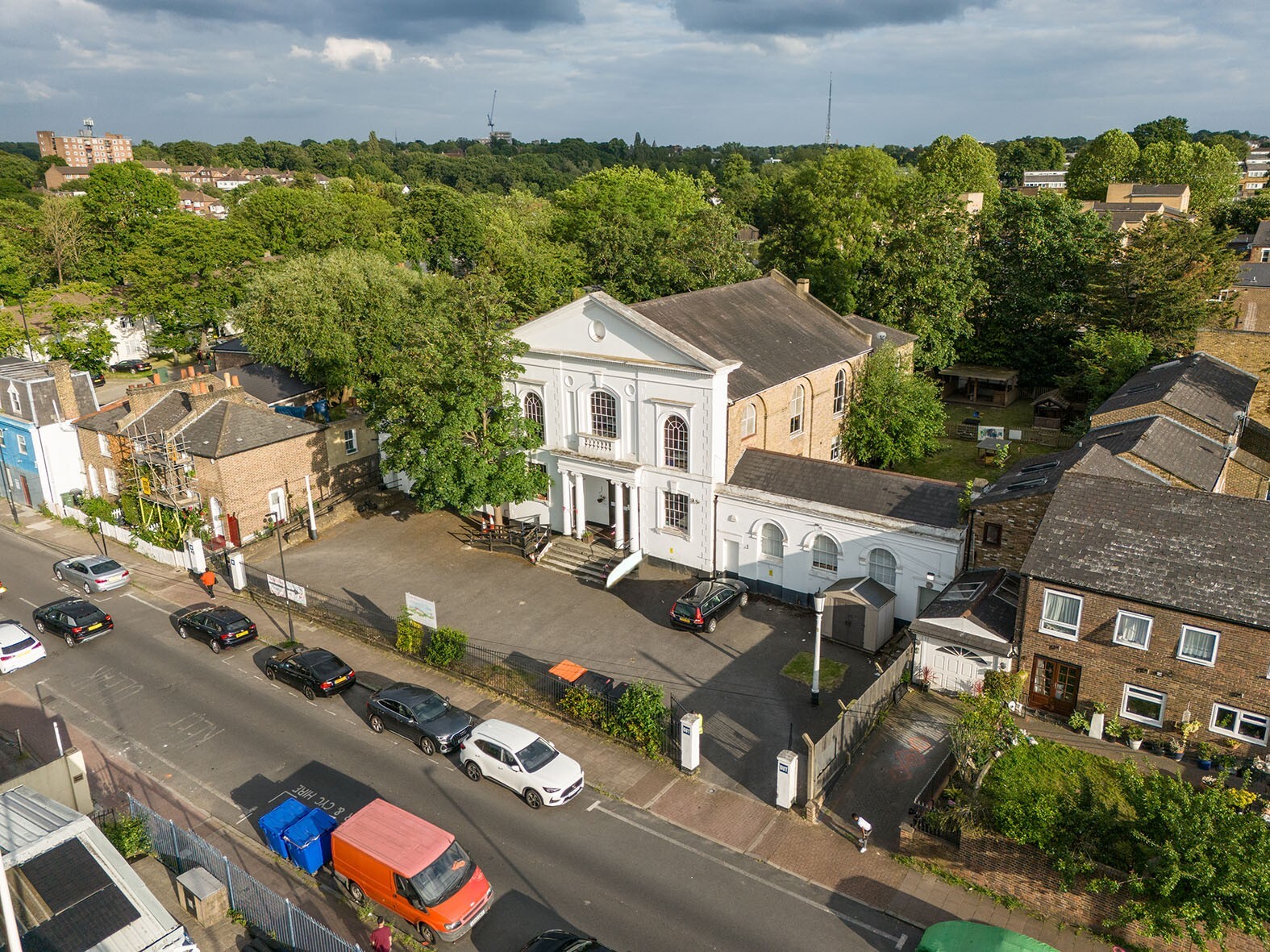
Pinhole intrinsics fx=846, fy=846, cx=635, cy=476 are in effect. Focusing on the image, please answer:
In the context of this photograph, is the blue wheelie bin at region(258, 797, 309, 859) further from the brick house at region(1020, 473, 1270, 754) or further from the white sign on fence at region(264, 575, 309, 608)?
the brick house at region(1020, 473, 1270, 754)

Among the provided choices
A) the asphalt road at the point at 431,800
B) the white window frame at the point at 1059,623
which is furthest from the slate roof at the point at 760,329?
the asphalt road at the point at 431,800

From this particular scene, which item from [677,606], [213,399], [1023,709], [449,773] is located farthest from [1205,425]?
[213,399]

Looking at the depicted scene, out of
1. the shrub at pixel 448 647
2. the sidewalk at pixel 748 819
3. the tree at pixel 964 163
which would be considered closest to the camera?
the sidewalk at pixel 748 819

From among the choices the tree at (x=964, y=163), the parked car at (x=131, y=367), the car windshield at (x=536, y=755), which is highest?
the tree at (x=964, y=163)

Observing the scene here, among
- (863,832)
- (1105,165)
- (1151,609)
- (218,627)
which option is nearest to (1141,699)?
(1151,609)

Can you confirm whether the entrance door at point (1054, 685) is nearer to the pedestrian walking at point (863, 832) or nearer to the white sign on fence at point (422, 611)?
the pedestrian walking at point (863, 832)

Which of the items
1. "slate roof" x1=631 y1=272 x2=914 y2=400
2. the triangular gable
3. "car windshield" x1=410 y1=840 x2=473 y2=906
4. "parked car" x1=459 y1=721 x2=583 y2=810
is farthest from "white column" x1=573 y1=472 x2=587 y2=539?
"car windshield" x1=410 y1=840 x2=473 y2=906
